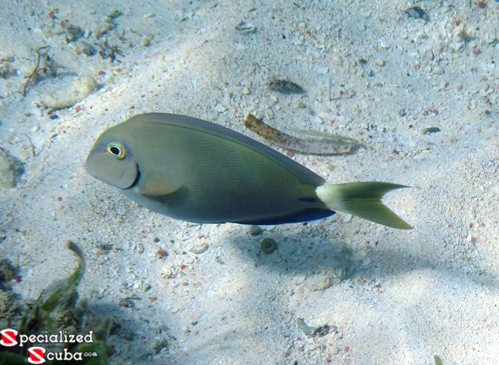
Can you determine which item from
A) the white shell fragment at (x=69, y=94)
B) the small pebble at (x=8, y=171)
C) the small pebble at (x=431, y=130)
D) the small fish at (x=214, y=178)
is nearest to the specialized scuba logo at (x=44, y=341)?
the small fish at (x=214, y=178)

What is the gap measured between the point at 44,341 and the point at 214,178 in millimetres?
1354

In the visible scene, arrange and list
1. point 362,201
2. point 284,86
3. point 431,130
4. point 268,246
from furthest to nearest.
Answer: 1. point 284,86
2. point 431,130
3. point 268,246
4. point 362,201

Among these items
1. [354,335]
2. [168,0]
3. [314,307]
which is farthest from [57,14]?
[354,335]

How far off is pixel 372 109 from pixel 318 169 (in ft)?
3.23

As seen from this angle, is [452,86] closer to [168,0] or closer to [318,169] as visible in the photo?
[318,169]

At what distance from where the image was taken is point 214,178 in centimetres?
205

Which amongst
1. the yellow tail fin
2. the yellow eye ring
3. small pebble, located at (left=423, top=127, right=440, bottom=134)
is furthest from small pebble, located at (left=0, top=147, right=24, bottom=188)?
small pebble, located at (left=423, top=127, right=440, bottom=134)

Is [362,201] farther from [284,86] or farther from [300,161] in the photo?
[284,86]

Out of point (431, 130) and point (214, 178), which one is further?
Result: point (431, 130)

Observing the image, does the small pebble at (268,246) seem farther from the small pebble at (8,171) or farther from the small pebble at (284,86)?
the small pebble at (8,171)

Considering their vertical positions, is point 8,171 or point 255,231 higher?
point 8,171

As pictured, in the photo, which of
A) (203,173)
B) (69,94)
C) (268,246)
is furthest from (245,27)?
(203,173)

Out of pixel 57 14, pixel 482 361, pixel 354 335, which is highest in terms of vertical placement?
pixel 57 14

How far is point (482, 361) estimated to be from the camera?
2.39m
